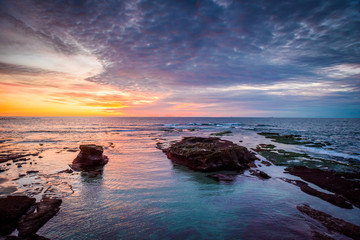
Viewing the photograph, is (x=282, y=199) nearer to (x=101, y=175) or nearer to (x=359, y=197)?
(x=359, y=197)

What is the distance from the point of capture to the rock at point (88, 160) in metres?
17.0

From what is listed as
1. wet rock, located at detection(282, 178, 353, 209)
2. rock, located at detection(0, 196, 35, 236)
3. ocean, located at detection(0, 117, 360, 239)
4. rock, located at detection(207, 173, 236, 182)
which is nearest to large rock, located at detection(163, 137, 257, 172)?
ocean, located at detection(0, 117, 360, 239)

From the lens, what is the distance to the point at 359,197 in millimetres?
10633

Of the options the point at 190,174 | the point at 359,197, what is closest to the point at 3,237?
the point at 190,174

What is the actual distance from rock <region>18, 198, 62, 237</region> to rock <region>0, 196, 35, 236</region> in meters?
0.32

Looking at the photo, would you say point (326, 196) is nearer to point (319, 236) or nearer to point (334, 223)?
point (334, 223)

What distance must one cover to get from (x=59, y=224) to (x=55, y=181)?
675cm

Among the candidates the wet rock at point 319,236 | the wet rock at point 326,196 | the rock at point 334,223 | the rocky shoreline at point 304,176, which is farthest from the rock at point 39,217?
the wet rock at point 326,196

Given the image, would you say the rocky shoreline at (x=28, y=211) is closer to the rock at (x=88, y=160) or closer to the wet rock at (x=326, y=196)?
the rock at (x=88, y=160)

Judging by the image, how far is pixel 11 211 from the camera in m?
7.75

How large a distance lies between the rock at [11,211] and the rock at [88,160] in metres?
7.62

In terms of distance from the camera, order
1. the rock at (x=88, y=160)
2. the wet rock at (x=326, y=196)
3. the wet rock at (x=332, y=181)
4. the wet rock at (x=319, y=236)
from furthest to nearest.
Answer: the rock at (x=88, y=160) < the wet rock at (x=332, y=181) < the wet rock at (x=326, y=196) < the wet rock at (x=319, y=236)

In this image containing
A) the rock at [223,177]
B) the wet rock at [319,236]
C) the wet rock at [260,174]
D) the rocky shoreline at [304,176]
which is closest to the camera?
the wet rock at [319,236]

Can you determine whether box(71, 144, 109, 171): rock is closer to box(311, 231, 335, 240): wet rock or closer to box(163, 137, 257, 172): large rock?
box(163, 137, 257, 172): large rock
